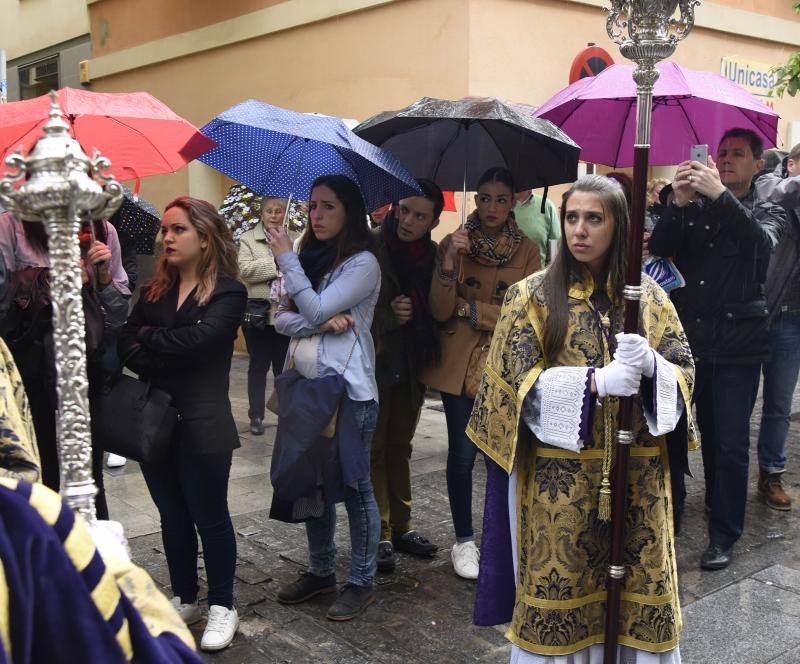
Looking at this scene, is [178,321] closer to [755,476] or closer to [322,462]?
[322,462]

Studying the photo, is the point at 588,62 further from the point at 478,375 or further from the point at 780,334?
the point at 478,375

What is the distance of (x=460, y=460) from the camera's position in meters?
4.36

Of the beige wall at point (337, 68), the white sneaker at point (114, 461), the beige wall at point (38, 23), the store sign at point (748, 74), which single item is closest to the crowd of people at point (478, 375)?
the white sneaker at point (114, 461)

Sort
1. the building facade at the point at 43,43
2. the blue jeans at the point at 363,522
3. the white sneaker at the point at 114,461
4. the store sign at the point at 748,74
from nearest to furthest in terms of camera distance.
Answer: the blue jeans at the point at 363,522
the white sneaker at the point at 114,461
the store sign at the point at 748,74
the building facade at the point at 43,43

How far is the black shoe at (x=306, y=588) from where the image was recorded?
4.02 m

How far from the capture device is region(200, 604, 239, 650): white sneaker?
360cm

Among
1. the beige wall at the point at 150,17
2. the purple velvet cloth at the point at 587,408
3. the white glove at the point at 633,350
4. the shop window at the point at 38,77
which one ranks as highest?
the beige wall at the point at 150,17

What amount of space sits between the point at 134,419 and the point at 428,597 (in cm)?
158

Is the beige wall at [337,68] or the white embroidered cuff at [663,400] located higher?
the beige wall at [337,68]

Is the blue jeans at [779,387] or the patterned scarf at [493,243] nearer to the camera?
the patterned scarf at [493,243]

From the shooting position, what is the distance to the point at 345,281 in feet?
12.6

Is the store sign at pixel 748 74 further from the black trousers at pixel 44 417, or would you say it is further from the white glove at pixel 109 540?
the white glove at pixel 109 540

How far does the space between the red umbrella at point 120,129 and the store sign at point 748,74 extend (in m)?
8.08

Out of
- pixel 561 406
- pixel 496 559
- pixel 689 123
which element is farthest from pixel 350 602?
pixel 689 123
